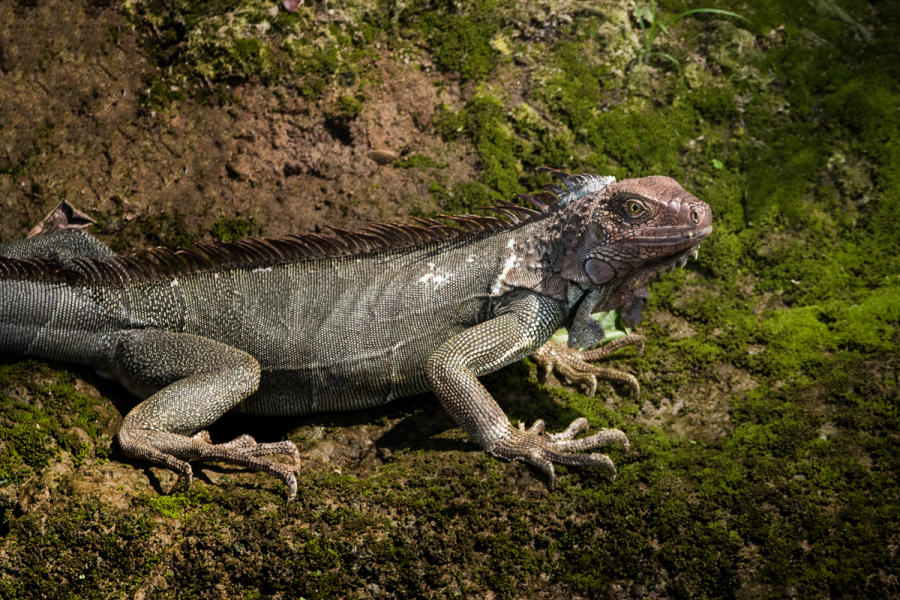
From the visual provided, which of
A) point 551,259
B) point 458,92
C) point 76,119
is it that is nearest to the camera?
point 551,259

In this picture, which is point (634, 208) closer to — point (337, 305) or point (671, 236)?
point (671, 236)

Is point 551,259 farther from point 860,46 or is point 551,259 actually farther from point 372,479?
point 860,46

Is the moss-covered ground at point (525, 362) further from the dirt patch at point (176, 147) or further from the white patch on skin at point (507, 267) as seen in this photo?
the white patch on skin at point (507, 267)

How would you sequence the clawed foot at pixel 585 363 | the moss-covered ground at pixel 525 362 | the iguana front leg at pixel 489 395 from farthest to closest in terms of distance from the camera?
the clawed foot at pixel 585 363, the iguana front leg at pixel 489 395, the moss-covered ground at pixel 525 362

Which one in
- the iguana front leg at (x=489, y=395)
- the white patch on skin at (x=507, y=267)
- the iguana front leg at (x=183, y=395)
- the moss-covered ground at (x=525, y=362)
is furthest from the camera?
the white patch on skin at (x=507, y=267)

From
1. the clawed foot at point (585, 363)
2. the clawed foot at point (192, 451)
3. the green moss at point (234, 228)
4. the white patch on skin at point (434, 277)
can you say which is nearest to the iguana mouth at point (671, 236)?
the clawed foot at point (585, 363)

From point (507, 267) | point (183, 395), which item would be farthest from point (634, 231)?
point (183, 395)

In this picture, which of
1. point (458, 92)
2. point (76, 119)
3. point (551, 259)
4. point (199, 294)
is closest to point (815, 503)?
point (551, 259)
